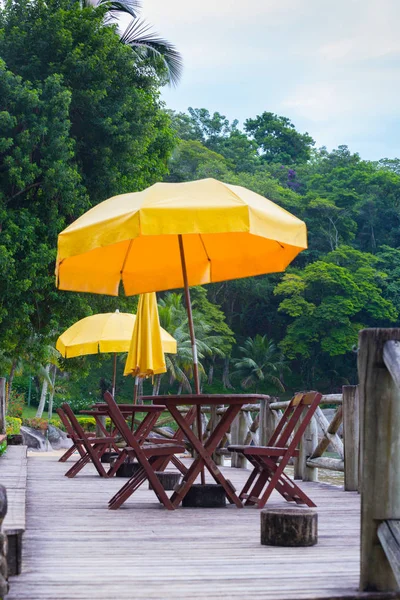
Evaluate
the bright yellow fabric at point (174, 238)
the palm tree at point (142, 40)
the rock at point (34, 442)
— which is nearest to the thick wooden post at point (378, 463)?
the bright yellow fabric at point (174, 238)

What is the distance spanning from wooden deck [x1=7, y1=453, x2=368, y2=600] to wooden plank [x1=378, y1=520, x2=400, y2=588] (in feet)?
0.64

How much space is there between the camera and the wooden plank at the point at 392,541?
109 inches

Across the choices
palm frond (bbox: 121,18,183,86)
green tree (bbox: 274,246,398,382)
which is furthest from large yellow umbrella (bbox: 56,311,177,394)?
green tree (bbox: 274,246,398,382)

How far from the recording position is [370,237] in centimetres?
5950

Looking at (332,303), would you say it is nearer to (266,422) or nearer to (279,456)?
(266,422)

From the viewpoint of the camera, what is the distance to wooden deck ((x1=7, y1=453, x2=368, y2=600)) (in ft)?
9.87

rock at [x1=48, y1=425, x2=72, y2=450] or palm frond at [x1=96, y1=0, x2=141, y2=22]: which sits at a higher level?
palm frond at [x1=96, y1=0, x2=141, y2=22]

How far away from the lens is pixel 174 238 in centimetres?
774

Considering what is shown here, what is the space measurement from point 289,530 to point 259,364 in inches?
1967

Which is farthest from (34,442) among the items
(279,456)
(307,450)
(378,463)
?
(378,463)

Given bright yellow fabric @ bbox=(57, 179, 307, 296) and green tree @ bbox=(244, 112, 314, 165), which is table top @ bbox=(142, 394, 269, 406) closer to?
bright yellow fabric @ bbox=(57, 179, 307, 296)

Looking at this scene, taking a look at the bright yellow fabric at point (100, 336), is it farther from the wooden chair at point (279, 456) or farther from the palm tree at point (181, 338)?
the palm tree at point (181, 338)

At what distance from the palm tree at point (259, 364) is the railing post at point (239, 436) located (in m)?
40.4

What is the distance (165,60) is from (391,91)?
60.8m
